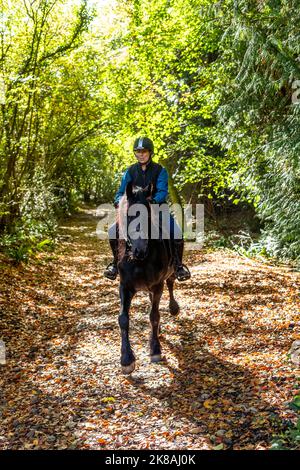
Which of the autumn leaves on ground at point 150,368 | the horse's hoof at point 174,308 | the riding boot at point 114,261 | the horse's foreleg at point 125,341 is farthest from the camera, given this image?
the horse's hoof at point 174,308

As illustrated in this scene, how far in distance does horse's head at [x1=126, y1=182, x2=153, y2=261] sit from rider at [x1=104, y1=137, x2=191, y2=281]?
1.01 feet

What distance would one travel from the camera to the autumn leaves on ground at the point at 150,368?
4.34 metres

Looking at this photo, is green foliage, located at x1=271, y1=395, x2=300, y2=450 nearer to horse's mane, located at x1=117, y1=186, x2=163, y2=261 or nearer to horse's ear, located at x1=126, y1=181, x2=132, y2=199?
horse's mane, located at x1=117, y1=186, x2=163, y2=261

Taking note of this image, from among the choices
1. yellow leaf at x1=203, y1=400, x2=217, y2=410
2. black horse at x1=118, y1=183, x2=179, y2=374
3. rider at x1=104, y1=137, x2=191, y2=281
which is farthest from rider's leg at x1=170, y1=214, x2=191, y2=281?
yellow leaf at x1=203, y1=400, x2=217, y2=410

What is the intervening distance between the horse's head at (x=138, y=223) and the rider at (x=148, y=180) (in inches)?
12.1

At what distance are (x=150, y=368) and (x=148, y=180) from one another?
275 centimetres

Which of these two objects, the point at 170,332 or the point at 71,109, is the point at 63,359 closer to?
the point at 170,332

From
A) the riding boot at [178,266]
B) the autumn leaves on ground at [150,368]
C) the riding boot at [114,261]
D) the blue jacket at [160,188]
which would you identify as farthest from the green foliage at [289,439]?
the riding boot at [114,261]

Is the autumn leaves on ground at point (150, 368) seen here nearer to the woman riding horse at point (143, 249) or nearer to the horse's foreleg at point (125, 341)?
the horse's foreleg at point (125, 341)

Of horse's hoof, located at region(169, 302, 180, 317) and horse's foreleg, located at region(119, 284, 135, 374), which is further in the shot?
horse's hoof, located at region(169, 302, 180, 317)

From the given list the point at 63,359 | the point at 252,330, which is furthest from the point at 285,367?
the point at 63,359

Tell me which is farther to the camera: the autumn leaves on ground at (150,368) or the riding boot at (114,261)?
the riding boot at (114,261)

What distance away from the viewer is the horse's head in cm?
503

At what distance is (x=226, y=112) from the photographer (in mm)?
10734
